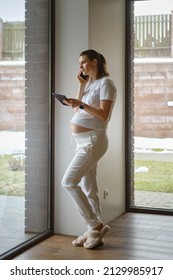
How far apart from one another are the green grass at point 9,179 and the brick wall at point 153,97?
5.95ft

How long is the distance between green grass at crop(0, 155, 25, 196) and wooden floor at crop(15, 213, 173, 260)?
0.49 metres

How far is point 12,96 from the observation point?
3266 mm

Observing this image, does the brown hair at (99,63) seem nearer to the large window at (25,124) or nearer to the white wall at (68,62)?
the white wall at (68,62)

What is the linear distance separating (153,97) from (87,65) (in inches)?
63.7

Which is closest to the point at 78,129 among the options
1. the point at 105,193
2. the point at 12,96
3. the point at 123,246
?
the point at 12,96

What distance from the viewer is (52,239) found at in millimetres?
3691

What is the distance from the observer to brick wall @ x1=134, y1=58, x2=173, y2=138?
4.72 m

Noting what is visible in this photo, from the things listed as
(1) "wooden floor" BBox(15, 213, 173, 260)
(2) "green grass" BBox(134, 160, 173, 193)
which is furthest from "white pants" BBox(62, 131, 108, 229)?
(2) "green grass" BBox(134, 160, 173, 193)

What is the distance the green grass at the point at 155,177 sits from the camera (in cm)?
472

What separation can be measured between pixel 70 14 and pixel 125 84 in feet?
4.37

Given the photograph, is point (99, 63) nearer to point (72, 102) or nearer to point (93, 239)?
point (72, 102)

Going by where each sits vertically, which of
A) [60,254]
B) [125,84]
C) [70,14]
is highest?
[70,14]

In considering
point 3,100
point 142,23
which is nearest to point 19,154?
point 3,100

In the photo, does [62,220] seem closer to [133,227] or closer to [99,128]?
[133,227]
